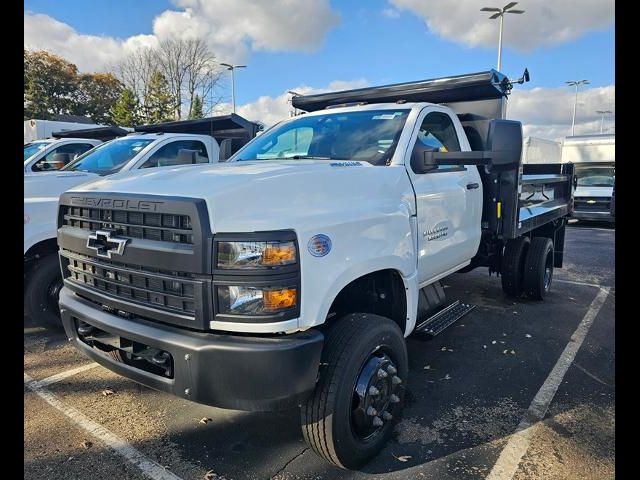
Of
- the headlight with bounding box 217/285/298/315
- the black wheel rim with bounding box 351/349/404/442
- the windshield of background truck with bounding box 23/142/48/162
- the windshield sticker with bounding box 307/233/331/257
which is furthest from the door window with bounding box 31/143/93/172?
the black wheel rim with bounding box 351/349/404/442

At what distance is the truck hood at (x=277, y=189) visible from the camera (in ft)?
7.54

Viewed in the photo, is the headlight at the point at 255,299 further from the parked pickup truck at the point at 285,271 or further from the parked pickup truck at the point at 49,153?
the parked pickup truck at the point at 49,153

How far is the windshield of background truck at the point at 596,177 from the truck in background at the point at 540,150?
2.16 metres

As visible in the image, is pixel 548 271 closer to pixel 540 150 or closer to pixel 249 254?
pixel 249 254

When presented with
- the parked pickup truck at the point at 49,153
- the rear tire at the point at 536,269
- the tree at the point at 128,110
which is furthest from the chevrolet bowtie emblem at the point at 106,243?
the tree at the point at 128,110

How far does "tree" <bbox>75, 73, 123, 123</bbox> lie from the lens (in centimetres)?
4532

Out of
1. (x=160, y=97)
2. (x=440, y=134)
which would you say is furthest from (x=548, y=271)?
(x=160, y=97)

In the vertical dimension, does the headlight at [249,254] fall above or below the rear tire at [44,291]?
above

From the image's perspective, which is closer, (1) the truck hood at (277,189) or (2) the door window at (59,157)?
(1) the truck hood at (277,189)

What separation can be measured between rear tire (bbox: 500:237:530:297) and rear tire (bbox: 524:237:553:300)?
7cm

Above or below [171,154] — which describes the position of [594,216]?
below

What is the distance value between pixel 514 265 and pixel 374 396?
4009 millimetres

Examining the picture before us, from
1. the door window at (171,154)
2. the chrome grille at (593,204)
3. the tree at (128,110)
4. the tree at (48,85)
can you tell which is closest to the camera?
the door window at (171,154)

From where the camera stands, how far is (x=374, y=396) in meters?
2.71
